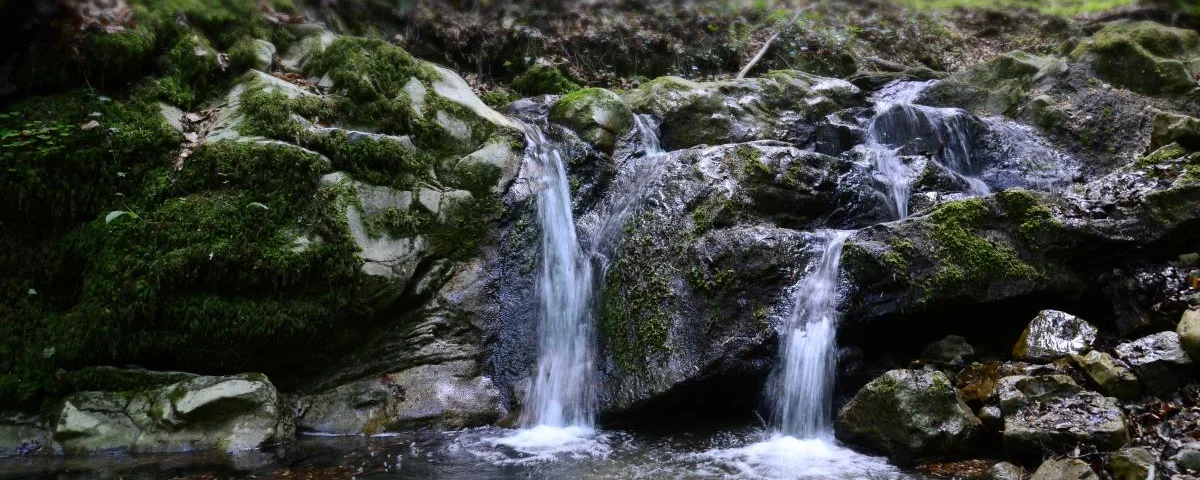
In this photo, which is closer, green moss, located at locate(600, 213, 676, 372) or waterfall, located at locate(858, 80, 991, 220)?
green moss, located at locate(600, 213, 676, 372)

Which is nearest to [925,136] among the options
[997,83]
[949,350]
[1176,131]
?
[997,83]

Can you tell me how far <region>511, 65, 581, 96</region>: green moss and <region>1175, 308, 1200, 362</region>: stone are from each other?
7.39 m

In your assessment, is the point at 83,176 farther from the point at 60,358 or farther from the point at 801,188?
the point at 801,188

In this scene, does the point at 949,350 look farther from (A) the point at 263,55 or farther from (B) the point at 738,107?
(A) the point at 263,55

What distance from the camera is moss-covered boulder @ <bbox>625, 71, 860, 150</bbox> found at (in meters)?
8.75

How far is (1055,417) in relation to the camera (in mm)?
4211

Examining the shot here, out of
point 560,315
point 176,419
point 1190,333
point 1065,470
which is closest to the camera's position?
point 1065,470

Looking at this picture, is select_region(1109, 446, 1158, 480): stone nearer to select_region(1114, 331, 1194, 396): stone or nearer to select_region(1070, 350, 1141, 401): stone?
select_region(1070, 350, 1141, 401): stone

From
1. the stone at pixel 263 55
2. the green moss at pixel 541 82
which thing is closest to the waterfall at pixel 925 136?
the green moss at pixel 541 82

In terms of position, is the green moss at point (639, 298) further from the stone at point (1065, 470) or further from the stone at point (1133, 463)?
the stone at point (1133, 463)

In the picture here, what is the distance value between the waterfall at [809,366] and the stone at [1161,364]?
6.27 ft

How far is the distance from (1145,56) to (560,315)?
9042 mm

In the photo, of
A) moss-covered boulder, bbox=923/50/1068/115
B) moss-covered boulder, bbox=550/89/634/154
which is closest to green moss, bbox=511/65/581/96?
moss-covered boulder, bbox=550/89/634/154

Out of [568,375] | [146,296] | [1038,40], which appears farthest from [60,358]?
[1038,40]
